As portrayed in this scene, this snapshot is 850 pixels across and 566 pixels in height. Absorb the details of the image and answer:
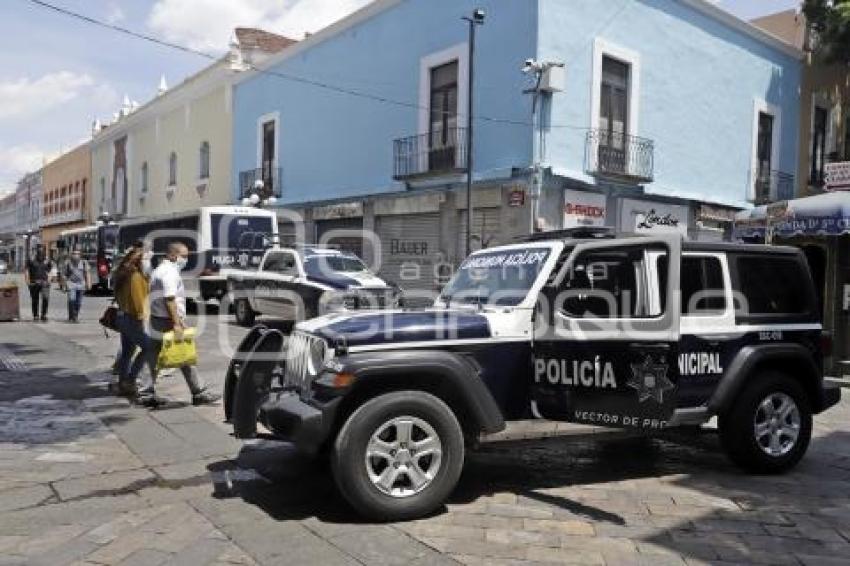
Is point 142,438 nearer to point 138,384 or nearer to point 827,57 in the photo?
point 138,384

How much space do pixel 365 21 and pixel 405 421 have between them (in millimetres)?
19437

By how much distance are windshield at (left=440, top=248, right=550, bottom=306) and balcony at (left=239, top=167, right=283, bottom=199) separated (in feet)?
69.3

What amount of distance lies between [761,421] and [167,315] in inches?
222

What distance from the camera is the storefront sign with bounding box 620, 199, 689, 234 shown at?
757 inches

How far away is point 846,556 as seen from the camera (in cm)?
465

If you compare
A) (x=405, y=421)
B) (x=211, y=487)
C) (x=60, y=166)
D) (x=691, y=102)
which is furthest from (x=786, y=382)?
(x=60, y=166)

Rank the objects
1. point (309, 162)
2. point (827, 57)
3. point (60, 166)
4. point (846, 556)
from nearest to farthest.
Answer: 1. point (846, 556)
2. point (827, 57)
3. point (309, 162)
4. point (60, 166)

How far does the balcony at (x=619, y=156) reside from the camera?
18.2m

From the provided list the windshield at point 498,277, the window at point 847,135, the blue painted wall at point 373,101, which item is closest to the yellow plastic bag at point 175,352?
the windshield at point 498,277

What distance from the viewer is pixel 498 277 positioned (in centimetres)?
618

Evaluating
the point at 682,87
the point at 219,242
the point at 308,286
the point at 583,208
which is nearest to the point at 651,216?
the point at 583,208

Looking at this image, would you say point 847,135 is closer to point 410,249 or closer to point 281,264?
point 410,249

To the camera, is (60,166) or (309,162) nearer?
(309,162)

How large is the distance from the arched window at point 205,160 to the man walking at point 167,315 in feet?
79.6
